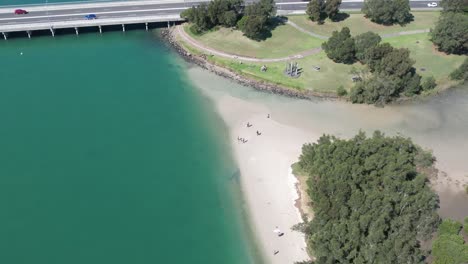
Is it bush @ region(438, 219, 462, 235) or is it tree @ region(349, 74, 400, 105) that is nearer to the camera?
bush @ region(438, 219, 462, 235)

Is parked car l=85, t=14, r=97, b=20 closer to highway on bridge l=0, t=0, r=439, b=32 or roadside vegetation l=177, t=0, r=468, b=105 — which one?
highway on bridge l=0, t=0, r=439, b=32

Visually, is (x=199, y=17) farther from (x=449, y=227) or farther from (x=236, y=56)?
(x=449, y=227)

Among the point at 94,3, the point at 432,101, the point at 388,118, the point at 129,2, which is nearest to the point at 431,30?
the point at 432,101

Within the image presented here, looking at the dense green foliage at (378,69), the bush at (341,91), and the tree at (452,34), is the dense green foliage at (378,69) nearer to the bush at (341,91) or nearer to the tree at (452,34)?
the bush at (341,91)

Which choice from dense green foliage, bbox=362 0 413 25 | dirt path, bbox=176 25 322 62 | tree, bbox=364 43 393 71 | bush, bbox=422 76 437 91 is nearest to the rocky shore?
dirt path, bbox=176 25 322 62

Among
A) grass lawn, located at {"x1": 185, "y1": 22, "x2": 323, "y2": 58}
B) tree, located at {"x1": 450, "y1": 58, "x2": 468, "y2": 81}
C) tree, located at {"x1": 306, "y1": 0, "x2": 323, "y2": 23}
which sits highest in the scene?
tree, located at {"x1": 306, "y1": 0, "x2": 323, "y2": 23}

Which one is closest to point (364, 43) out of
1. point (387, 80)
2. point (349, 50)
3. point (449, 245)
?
point (349, 50)
